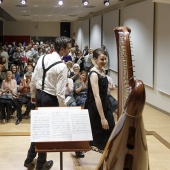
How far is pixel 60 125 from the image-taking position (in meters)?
2.63

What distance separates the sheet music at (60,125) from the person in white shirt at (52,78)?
0.67 m

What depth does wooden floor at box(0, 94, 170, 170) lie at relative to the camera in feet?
13.9

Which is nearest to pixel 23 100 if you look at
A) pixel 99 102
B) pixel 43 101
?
pixel 43 101

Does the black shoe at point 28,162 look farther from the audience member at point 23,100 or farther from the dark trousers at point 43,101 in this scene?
the audience member at point 23,100

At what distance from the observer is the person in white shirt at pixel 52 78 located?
11.1 feet

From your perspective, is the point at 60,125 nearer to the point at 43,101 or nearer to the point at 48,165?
the point at 43,101

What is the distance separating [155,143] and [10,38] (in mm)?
22150

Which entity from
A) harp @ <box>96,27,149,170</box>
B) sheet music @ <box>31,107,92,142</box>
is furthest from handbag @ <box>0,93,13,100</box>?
harp @ <box>96,27,149,170</box>

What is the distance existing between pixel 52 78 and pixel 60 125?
36.7 inches

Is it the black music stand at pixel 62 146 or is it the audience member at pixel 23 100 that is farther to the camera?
the audience member at pixel 23 100

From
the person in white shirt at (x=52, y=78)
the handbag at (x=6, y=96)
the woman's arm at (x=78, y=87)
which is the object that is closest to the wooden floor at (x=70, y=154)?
the handbag at (x=6, y=96)

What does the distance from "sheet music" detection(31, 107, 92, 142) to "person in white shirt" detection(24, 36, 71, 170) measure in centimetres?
67

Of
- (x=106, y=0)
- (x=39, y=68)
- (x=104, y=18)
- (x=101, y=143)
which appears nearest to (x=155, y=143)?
(x=101, y=143)

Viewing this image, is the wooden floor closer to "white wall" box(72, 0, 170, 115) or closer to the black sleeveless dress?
the black sleeveless dress
